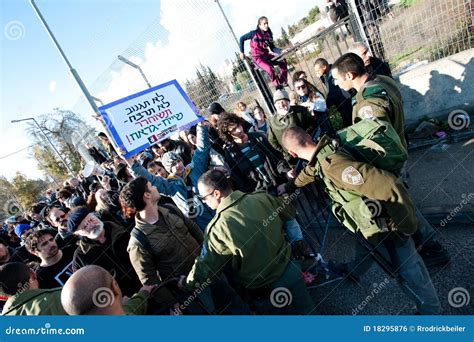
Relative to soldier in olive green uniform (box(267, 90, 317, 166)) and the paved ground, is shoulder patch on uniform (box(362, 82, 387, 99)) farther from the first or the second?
the paved ground

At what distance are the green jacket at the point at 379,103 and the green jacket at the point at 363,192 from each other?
0.83 m

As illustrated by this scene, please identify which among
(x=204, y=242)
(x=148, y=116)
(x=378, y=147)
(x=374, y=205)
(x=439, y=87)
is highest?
(x=148, y=116)

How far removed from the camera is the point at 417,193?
11.9 ft

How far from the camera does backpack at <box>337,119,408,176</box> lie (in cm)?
213

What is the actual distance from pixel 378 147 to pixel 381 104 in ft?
2.77

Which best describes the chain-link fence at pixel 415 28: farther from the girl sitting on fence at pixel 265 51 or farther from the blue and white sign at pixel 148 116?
the blue and white sign at pixel 148 116

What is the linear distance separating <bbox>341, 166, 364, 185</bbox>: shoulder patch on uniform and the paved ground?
136cm

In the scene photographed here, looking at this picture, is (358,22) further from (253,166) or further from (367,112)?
(253,166)

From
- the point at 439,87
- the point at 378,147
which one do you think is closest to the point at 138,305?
the point at 378,147

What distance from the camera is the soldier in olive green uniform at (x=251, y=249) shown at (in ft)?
6.91

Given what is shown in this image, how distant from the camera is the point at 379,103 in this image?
275 cm

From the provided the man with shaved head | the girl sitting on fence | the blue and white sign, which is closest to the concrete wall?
the girl sitting on fence

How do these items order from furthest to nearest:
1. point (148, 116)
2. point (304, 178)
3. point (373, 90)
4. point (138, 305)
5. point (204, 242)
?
point (148, 116) < point (373, 90) < point (304, 178) < point (204, 242) < point (138, 305)
